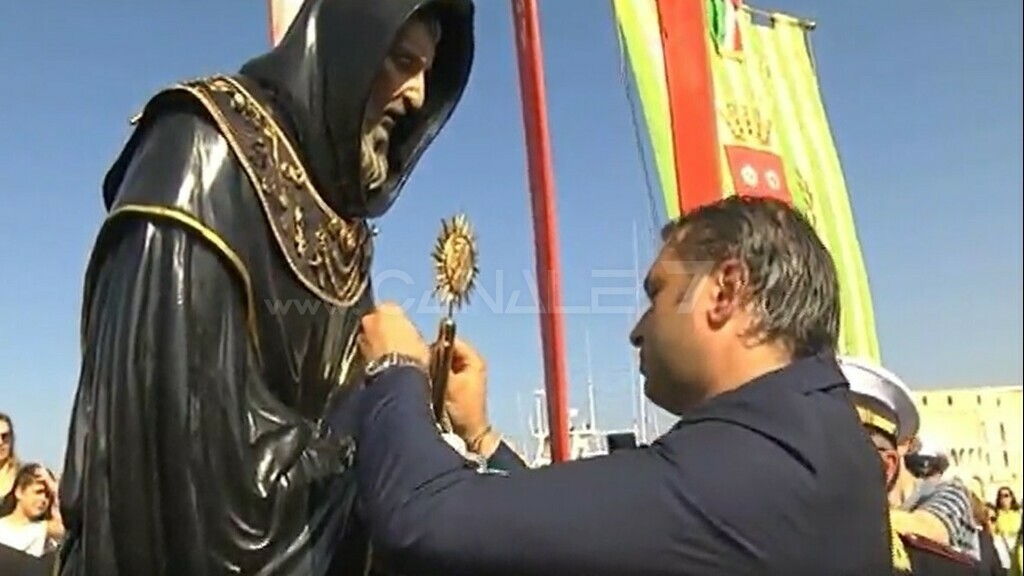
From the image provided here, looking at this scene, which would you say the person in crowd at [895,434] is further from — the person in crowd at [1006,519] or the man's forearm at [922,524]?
the person in crowd at [1006,519]

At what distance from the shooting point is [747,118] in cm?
828

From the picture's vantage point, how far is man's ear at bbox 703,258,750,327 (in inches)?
49.4

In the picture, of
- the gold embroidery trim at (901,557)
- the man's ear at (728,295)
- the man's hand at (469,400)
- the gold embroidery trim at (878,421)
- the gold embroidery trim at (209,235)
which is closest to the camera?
the man's ear at (728,295)

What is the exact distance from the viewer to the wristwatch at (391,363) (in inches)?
52.7

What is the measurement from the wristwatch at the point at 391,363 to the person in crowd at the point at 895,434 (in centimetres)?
120

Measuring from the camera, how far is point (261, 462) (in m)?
1.35

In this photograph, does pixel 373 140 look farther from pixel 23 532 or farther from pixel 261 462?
pixel 23 532

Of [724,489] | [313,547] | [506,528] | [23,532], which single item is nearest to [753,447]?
[724,489]

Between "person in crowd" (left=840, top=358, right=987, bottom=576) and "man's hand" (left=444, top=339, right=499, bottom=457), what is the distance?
74 centimetres

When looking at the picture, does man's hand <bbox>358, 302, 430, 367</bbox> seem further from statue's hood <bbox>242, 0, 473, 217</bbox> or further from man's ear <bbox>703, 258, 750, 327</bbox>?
man's ear <bbox>703, 258, 750, 327</bbox>

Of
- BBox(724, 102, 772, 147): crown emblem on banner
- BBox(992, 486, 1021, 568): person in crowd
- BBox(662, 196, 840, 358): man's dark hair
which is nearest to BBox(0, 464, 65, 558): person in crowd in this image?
BBox(662, 196, 840, 358): man's dark hair

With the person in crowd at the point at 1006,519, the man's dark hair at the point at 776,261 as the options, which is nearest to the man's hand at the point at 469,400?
the man's dark hair at the point at 776,261

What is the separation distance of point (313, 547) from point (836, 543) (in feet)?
1.80

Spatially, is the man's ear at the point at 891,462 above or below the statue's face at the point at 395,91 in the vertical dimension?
below
